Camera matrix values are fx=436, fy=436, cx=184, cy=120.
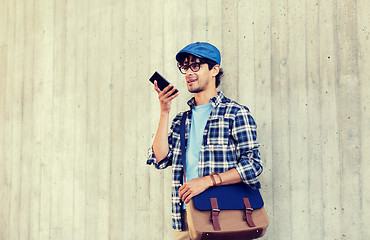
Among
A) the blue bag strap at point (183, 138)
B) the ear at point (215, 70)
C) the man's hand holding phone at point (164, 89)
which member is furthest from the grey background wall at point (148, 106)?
the man's hand holding phone at point (164, 89)

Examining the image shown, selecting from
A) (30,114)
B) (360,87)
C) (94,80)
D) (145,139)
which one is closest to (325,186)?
(360,87)

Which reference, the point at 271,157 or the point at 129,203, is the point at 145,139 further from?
the point at 271,157

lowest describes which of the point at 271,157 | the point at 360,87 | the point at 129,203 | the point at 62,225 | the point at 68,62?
the point at 62,225

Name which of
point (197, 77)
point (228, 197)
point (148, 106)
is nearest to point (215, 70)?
point (197, 77)

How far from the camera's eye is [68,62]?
3463 mm

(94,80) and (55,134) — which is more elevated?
(94,80)

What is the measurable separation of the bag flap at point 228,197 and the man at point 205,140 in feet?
0.08

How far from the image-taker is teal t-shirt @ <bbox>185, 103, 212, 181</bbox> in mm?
2051

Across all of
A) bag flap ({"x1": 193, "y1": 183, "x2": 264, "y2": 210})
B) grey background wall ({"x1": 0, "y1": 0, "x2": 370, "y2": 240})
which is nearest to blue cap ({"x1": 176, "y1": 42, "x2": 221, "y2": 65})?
grey background wall ({"x1": 0, "y1": 0, "x2": 370, "y2": 240})

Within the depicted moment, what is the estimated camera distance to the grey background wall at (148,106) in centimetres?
227

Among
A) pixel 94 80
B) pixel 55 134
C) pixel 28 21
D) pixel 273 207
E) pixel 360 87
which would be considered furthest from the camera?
pixel 28 21

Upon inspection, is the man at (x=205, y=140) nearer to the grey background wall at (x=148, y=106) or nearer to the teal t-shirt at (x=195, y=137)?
the teal t-shirt at (x=195, y=137)

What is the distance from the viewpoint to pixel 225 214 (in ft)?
6.02

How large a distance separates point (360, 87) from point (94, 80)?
190cm
